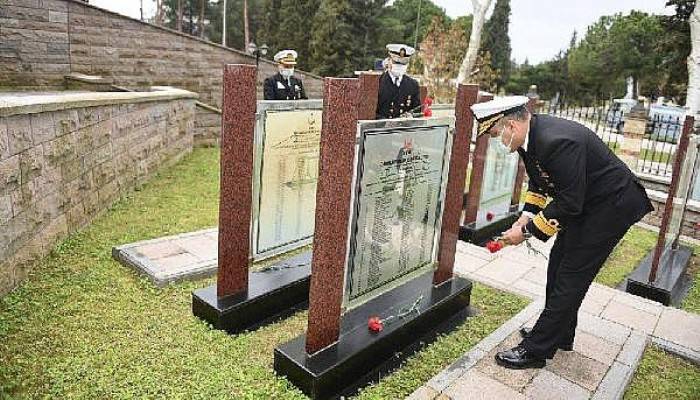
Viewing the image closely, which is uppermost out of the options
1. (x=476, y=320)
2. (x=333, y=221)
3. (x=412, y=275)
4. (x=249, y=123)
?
(x=249, y=123)

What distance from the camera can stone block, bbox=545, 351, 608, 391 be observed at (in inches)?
121

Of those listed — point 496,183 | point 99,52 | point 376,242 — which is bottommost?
point 496,183

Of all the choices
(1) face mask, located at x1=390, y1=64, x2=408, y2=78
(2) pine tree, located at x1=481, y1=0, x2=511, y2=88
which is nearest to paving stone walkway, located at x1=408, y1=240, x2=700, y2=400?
(1) face mask, located at x1=390, y1=64, x2=408, y2=78

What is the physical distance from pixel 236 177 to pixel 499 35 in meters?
38.5

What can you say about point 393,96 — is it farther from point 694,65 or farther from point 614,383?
point 694,65

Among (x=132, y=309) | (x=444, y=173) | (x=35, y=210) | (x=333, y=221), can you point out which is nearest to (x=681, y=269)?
(x=444, y=173)

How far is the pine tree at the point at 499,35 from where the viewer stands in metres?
36.0

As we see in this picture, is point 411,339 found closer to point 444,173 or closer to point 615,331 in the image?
point 444,173

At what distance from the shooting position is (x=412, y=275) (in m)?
3.71

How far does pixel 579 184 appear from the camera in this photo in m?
2.72

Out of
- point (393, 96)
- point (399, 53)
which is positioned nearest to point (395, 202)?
point (393, 96)

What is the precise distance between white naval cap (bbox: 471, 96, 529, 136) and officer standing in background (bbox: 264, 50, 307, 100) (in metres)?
4.15

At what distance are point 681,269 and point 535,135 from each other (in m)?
3.63

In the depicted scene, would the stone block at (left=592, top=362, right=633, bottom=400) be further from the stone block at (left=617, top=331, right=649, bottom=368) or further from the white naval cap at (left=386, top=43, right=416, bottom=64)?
the white naval cap at (left=386, top=43, right=416, bottom=64)
